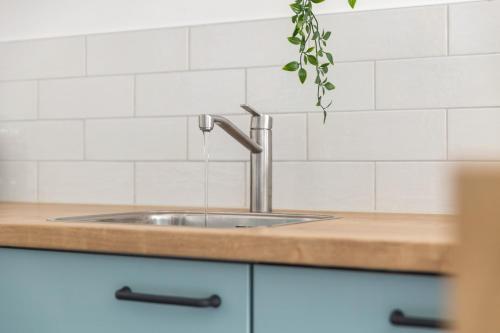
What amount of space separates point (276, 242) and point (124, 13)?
108 centimetres

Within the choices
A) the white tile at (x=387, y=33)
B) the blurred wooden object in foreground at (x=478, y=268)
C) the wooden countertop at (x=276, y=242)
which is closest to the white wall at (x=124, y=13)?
the white tile at (x=387, y=33)

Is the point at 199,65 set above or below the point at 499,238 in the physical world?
above

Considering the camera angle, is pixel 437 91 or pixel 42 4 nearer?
pixel 437 91

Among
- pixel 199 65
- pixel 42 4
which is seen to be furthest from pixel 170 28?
pixel 42 4

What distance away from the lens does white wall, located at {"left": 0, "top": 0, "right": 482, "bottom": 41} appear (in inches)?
65.6

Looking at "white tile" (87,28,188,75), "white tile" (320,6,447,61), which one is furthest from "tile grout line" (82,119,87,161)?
"white tile" (320,6,447,61)

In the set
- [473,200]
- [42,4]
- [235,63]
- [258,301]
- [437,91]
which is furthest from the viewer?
[42,4]

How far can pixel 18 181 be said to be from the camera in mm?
1948

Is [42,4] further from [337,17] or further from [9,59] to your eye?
[337,17]

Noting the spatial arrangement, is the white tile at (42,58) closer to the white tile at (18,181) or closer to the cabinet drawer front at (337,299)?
the white tile at (18,181)

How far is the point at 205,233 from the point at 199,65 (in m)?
0.81

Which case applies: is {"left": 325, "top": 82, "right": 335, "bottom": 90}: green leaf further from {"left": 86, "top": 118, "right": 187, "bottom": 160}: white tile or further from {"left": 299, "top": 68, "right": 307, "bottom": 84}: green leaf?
{"left": 86, "top": 118, "right": 187, "bottom": 160}: white tile

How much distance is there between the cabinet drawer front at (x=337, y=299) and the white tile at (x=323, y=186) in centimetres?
61

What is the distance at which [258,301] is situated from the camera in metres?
1.01
